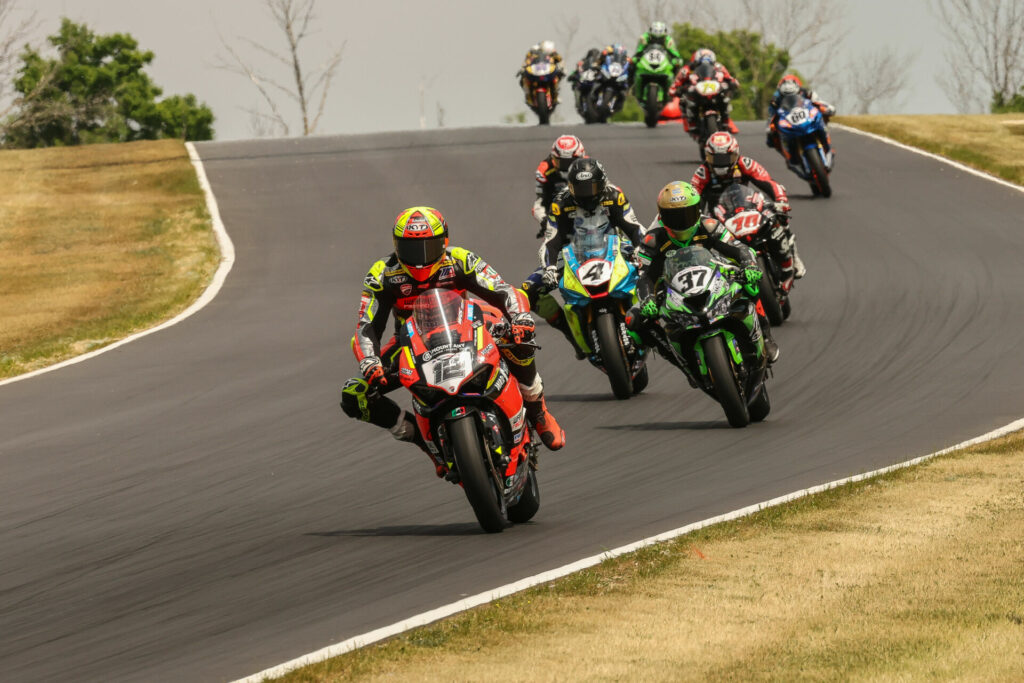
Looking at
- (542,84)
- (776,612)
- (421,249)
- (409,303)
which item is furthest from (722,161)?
(542,84)

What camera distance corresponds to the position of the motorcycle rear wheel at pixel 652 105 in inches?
1464

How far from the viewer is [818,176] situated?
27.8 metres

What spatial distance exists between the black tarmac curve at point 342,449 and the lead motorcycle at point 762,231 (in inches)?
19.8

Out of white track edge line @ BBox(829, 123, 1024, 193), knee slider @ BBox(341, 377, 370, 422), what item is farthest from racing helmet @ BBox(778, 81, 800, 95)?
knee slider @ BBox(341, 377, 370, 422)

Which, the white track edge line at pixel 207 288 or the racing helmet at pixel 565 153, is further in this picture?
the white track edge line at pixel 207 288

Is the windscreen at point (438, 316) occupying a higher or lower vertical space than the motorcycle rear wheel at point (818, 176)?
higher

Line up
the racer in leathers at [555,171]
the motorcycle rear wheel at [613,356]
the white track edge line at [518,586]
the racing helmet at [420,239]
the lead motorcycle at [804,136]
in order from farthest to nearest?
the lead motorcycle at [804,136], the racer in leathers at [555,171], the motorcycle rear wheel at [613,356], the racing helmet at [420,239], the white track edge line at [518,586]

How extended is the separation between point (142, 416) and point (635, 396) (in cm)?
456

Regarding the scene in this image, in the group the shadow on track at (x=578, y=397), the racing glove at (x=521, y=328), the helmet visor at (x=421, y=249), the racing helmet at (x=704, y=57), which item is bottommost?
the shadow on track at (x=578, y=397)

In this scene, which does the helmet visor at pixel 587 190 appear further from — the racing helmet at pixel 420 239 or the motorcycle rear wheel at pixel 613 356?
the racing helmet at pixel 420 239

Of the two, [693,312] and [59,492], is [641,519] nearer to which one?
[693,312]

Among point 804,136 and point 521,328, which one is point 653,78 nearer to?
point 804,136

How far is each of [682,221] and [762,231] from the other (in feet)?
12.7

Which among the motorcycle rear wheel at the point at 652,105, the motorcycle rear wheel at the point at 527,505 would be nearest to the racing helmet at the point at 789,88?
the motorcycle rear wheel at the point at 652,105
